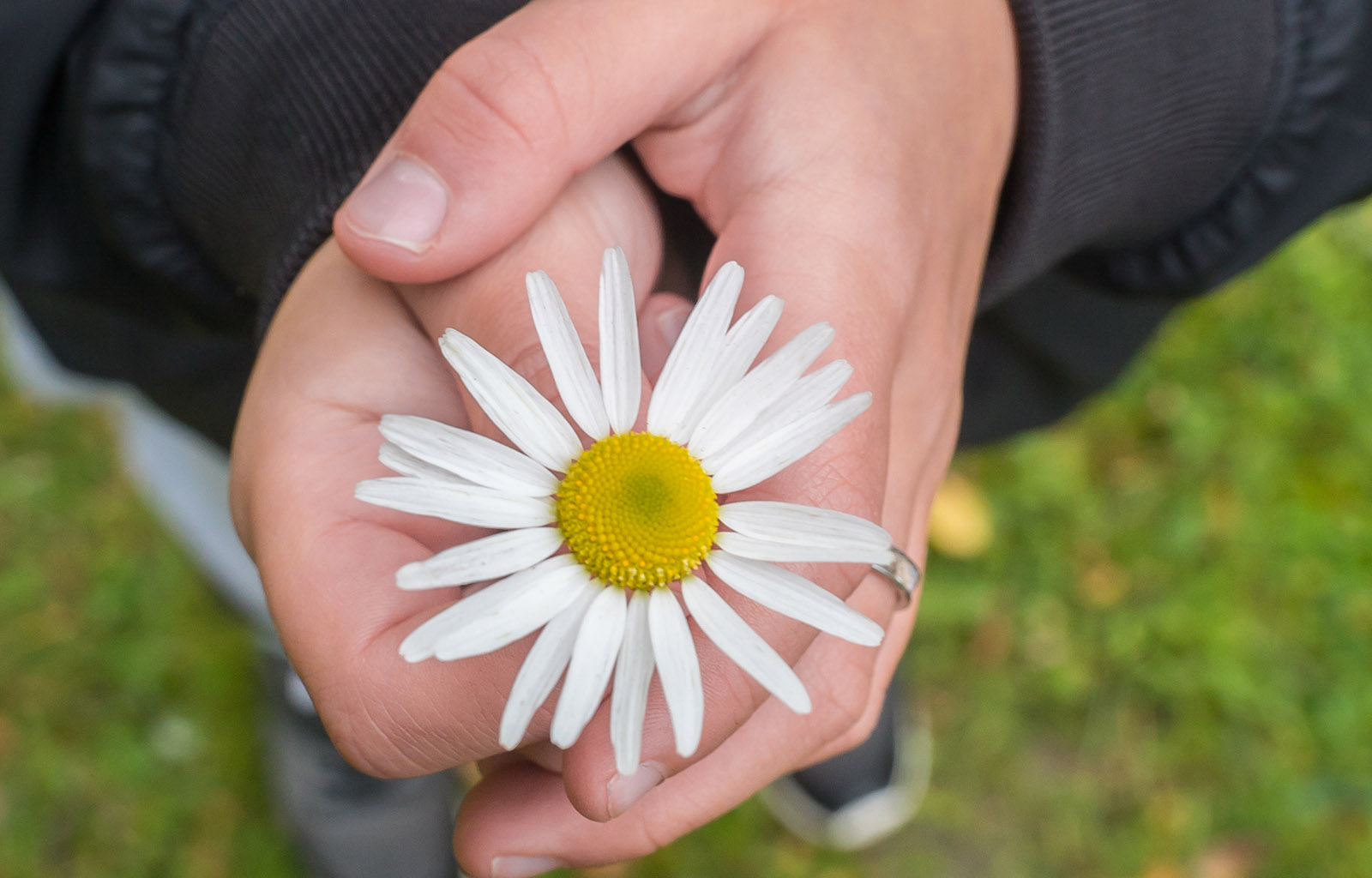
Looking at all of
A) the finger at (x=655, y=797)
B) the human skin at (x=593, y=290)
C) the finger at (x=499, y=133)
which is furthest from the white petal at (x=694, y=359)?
the finger at (x=655, y=797)

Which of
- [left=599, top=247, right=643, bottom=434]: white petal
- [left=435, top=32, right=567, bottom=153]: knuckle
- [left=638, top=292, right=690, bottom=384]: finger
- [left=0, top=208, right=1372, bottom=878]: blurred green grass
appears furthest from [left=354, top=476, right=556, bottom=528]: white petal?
[left=0, top=208, right=1372, bottom=878]: blurred green grass

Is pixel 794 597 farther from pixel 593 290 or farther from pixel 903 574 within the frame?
pixel 593 290

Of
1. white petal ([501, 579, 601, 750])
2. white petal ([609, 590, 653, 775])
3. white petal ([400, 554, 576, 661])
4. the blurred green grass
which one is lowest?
the blurred green grass

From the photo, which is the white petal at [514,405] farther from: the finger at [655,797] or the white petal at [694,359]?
the finger at [655,797]

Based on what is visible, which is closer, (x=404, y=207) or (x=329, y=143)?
(x=404, y=207)

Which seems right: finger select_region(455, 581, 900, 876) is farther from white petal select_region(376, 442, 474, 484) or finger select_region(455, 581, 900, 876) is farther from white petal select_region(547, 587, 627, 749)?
white petal select_region(376, 442, 474, 484)

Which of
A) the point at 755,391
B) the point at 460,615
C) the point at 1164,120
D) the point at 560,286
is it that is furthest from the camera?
the point at 1164,120

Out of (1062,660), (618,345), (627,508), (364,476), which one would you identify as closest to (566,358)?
(618,345)
